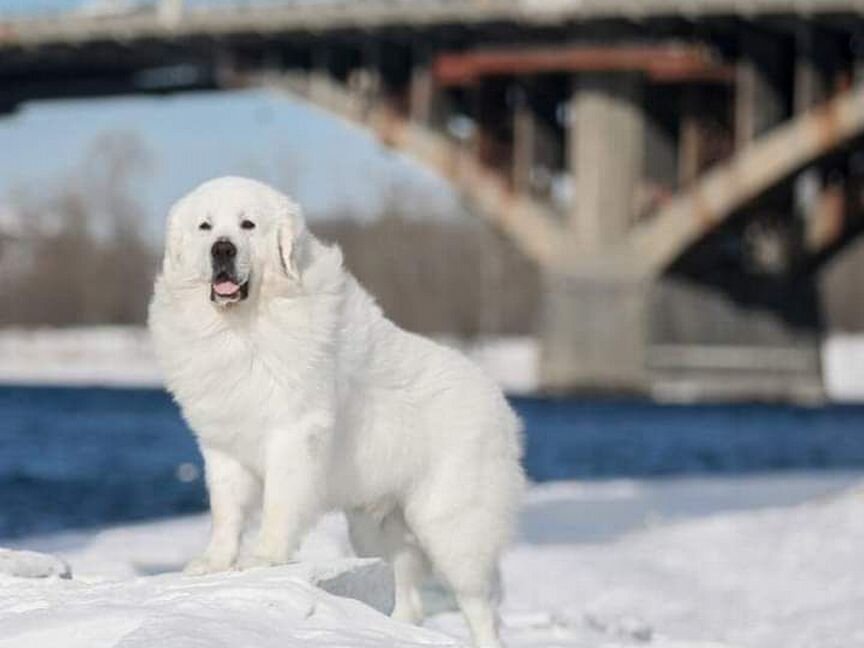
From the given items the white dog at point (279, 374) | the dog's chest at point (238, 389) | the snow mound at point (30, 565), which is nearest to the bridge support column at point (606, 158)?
the white dog at point (279, 374)

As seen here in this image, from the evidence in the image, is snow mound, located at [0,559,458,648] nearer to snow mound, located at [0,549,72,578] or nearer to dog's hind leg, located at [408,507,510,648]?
snow mound, located at [0,549,72,578]

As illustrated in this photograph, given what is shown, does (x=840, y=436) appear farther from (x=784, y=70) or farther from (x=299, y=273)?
(x=299, y=273)

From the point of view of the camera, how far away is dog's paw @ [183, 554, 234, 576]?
8.60 m

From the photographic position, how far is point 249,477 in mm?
8898

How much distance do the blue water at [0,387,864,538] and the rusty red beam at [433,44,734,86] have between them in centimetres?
809

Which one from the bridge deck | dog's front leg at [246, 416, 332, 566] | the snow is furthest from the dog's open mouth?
the snow

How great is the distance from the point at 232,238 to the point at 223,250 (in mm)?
62

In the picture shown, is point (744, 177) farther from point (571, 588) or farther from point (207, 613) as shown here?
point (207, 613)

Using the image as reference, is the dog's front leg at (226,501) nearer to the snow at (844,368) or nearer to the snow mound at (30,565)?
the snow mound at (30,565)

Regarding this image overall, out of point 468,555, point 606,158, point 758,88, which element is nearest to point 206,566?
point 468,555

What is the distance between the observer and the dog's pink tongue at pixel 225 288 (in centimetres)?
855

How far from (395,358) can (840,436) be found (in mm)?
40310

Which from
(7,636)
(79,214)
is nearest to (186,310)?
(7,636)

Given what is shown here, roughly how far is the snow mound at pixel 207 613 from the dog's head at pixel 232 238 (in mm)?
1150
